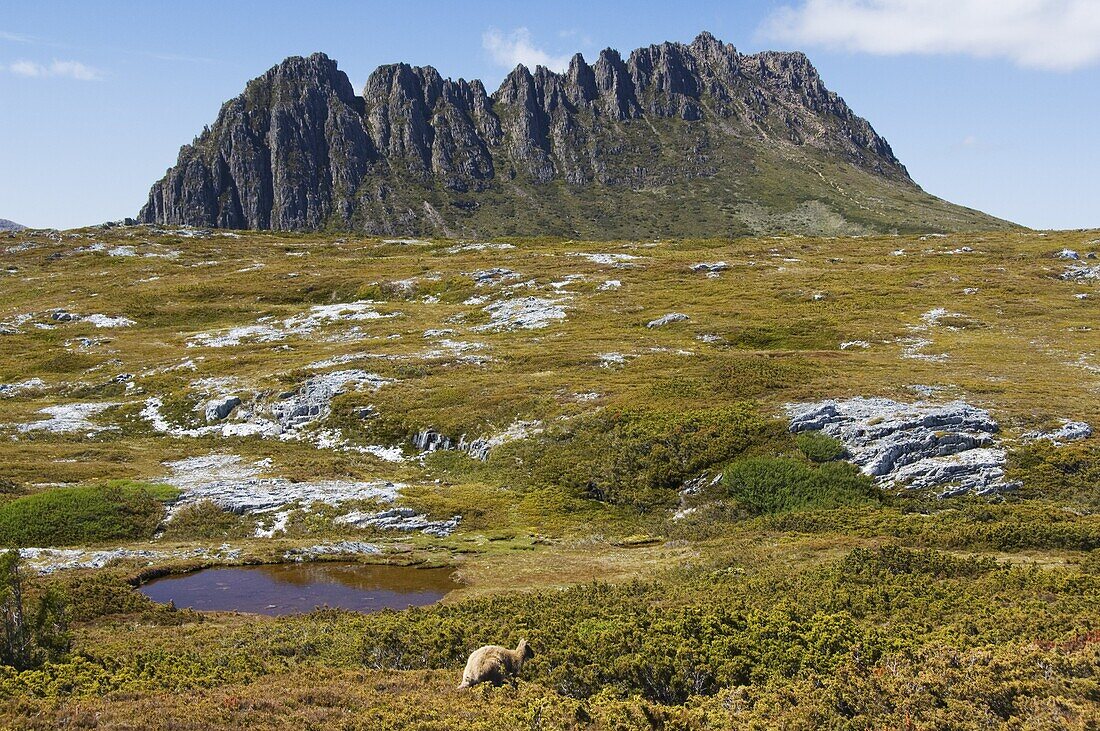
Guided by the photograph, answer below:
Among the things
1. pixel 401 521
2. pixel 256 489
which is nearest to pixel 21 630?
pixel 401 521

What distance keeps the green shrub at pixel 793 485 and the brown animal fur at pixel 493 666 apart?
23888 mm

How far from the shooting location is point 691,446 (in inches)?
1693

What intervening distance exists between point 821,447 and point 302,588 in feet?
96.6

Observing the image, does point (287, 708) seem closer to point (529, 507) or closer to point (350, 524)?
point (350, 524)

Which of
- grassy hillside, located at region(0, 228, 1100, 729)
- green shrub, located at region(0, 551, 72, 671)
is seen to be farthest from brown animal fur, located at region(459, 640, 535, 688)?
green shrub, located at region(0, 551, 72, 671)

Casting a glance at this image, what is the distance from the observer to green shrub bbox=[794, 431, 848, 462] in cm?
3978

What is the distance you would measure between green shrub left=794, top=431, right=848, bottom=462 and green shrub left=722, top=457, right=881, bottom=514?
758mm

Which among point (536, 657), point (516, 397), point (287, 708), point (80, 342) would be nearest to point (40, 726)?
point (287, 708)

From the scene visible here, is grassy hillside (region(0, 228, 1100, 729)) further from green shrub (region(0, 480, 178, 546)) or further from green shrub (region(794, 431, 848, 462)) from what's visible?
green shrub (region(0, 480, 178, 546))

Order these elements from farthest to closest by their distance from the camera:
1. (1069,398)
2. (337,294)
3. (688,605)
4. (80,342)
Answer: (337,294)
(80,342)
(1069,398)
(688,605)

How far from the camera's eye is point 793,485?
38.1m

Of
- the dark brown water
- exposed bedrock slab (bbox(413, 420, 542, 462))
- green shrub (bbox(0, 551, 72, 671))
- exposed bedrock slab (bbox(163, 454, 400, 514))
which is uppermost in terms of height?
green shrub (bbox(0, 551, 72, 671))

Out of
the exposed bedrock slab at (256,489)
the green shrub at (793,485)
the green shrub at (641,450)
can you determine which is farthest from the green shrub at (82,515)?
the green shrub at (793,485)

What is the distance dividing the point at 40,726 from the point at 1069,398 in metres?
56.4
